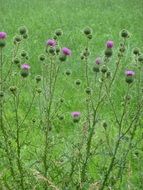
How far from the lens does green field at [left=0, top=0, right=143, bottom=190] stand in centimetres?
318

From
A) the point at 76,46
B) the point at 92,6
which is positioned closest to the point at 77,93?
the point at 76,46

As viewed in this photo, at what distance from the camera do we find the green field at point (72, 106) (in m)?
3.18

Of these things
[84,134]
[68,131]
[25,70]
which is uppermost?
[25,70]

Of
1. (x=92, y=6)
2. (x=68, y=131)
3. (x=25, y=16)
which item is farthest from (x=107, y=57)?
(x=92, y=6)

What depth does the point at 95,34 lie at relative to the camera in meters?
10.4

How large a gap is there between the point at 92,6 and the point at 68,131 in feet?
31.3

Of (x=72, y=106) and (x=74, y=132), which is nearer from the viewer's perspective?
(x=74, y=132)

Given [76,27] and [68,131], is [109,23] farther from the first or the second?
[68,131]

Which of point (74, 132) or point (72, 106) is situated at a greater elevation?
point (74, 132)

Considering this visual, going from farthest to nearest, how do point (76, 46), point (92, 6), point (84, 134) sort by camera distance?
point (92, 6) → point (76, 46) → point (84, 134)

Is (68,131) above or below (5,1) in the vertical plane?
below

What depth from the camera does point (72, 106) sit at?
6047 mm

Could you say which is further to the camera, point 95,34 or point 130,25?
point 130,25

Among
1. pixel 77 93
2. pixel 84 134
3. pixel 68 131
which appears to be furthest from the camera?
pixel 77 93
